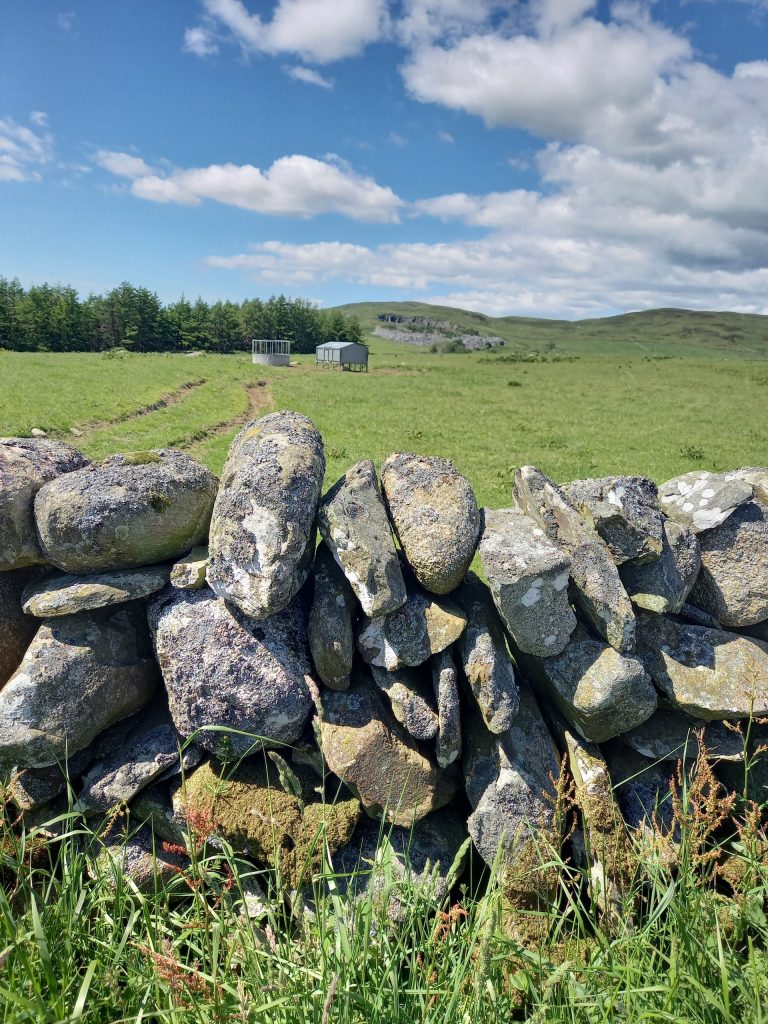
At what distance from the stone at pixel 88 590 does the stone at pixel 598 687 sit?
3.31 meters

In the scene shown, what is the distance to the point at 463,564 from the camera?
4.91m

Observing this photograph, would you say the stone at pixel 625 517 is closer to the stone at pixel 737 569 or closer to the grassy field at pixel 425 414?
the stone at pixel 737 569

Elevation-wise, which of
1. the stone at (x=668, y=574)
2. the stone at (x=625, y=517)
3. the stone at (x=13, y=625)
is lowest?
the stone at (x=13, y=625)

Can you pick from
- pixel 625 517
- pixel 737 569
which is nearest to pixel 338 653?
pixel 625 517

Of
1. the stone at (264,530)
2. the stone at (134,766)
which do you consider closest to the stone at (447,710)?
the stone at (264,530)

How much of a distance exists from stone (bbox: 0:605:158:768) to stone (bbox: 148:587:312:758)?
393 millimetres

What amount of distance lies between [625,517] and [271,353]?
68.0 m

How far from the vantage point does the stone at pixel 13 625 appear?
502 cm

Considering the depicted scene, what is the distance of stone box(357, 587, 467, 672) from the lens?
4.74 meters

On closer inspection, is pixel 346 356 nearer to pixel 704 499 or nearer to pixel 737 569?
pixel 704 499

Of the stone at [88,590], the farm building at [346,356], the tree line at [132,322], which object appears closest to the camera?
the stone at [88,590]

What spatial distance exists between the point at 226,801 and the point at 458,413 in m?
26.1

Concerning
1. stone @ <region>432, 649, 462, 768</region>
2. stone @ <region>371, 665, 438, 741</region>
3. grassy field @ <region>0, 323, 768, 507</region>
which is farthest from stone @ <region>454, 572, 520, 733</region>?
grassy field @ <region>0, 323, 768, 507</region>

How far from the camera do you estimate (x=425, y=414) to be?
28453mm
